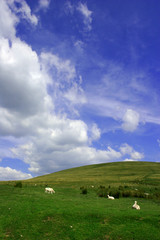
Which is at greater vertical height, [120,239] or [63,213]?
[63,213]

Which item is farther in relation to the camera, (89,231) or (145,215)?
(145,215)

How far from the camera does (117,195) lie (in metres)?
27.0

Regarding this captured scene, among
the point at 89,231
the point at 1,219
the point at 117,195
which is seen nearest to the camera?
the point at 89,231

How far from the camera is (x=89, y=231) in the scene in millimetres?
13109

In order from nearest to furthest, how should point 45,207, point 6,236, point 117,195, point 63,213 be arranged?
point 6,236
point 63,213
point 45,207
point 117,195

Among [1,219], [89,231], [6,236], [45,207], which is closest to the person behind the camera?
[6,236]

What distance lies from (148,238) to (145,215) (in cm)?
334

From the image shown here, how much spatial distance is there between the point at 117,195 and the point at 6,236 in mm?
17817

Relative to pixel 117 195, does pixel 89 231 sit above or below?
below

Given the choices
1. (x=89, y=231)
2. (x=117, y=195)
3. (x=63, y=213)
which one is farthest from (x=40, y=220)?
(x=117, y=195)

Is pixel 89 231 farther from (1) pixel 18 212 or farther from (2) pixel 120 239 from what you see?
(1) pixel 18 212

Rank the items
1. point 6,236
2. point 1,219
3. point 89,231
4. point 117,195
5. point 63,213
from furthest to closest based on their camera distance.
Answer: point 117,195 < point 63,213 < point 1,219 < point 89,231 < point 6,236

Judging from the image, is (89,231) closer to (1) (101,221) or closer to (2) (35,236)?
(1) (101,221)

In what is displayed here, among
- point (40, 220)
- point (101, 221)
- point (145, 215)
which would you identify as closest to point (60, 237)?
point (40, 220)
